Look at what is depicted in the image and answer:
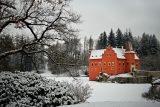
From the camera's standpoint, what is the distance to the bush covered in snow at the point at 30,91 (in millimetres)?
10203

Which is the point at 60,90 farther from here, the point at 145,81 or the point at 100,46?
the point at 100,46

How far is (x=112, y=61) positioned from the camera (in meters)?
59.9

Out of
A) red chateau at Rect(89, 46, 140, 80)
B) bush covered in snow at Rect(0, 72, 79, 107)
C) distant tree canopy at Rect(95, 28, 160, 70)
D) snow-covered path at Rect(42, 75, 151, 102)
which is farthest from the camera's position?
red chateau at Rect(89, 46, 140, 80)

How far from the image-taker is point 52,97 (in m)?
11.4

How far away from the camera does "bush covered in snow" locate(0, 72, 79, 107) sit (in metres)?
10.2

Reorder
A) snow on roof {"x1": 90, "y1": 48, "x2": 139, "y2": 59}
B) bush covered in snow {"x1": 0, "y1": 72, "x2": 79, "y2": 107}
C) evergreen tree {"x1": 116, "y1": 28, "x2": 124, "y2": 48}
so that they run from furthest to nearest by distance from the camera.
→ evergreen tree {"x1": 116, "y1": 28, "x2": 124, "y2": 48} → snow on roof {"x1": 90, "y1": 48, "x2": 139, "y2": 59} → bush covered in snow {"x1": 0, "y1": 72, "x2": 79, "y2": 107}

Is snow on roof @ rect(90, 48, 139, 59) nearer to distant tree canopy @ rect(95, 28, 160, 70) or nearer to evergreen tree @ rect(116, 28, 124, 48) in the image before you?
distant tree canopy @ rect(95, 28, 160, 70)

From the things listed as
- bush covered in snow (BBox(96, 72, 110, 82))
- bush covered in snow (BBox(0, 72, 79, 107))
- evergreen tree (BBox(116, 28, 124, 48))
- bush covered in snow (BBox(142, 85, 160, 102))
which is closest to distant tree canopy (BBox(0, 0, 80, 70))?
bush covered in snow (BBox(0, 72, 79, 107))

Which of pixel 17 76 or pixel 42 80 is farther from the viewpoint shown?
pixel 42 80

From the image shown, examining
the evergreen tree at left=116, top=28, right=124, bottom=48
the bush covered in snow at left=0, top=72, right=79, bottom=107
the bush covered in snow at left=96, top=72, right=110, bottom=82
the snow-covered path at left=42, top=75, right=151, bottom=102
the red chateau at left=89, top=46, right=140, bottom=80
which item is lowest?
the snow-covered path at left=42, top=75, right=151, bottom=102

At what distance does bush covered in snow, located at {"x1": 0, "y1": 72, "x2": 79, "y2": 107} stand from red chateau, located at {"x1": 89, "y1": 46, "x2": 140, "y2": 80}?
157 feet

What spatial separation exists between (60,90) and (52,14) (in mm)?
4851

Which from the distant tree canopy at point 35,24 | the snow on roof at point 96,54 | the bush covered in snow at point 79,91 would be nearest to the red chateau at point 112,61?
the snow on roof at point 96,54


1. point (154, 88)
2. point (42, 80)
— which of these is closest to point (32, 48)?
point (42, 80)
